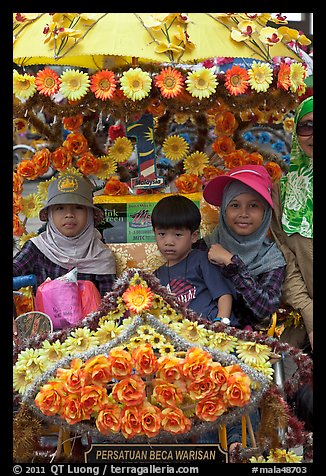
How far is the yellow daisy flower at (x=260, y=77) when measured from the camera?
3484mm

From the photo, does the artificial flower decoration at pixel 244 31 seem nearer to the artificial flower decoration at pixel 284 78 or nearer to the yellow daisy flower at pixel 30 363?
the artificial flower decoration at pixel 284 78

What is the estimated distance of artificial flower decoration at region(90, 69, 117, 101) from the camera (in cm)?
343

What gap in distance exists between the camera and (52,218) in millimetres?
4133

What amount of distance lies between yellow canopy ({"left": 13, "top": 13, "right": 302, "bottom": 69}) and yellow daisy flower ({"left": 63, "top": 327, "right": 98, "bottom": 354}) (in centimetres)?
136

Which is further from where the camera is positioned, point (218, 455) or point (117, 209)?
point (117, 209)

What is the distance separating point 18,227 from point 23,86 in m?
1.10

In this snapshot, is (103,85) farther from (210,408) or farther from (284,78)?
(210,408)

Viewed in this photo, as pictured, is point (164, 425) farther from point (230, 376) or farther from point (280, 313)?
Result: point (280, 313)

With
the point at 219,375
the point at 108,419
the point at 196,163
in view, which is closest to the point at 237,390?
the point at 219,375

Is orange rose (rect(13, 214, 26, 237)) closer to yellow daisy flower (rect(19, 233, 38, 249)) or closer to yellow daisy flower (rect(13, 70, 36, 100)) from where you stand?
yellow daisy flower (rect(19, 233, 38, 249))

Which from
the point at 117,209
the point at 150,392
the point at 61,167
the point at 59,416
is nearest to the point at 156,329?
the point at 150,392

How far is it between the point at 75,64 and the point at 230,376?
2.44 meters

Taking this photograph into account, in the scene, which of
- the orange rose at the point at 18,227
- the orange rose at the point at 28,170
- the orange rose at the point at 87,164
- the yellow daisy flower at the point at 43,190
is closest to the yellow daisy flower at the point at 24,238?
the orange rose at the point at 18,227

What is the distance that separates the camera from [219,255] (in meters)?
3.80
